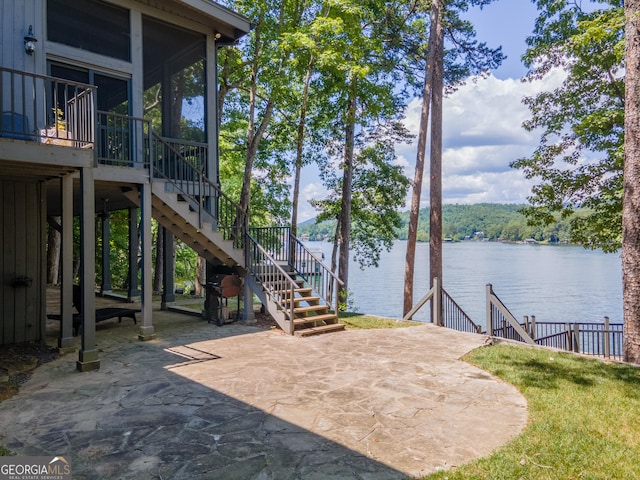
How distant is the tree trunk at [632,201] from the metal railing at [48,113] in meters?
8.04

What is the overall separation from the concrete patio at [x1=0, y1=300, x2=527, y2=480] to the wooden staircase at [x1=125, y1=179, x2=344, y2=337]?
Answer: 1.23 meters

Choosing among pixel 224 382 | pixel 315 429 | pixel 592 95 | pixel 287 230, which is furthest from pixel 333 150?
pixel 315 429

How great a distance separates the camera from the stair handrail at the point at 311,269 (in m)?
8.75

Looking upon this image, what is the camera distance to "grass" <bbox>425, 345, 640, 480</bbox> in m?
2.96

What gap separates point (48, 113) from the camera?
687 centimetres

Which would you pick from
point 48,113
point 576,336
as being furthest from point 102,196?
point 576,336

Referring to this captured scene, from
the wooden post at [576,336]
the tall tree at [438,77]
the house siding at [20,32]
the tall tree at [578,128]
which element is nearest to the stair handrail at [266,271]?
the house siding at [20,32]

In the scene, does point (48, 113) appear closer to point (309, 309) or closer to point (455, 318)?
point (309, 309)

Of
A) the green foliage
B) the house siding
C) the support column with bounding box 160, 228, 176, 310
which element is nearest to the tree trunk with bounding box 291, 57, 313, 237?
the support column with bounding box 160, 228, 176, 310

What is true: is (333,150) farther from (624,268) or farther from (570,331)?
(624,268)

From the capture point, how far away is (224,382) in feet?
16.3

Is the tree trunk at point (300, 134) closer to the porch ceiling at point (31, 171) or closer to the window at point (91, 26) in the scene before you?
the window at point (91, 26)

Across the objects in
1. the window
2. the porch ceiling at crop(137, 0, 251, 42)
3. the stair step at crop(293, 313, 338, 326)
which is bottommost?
the stair step at crop(293, 313, 338, 326)

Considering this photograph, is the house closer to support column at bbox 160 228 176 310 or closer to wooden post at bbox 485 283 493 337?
support column at bbox 160 228 176 310
